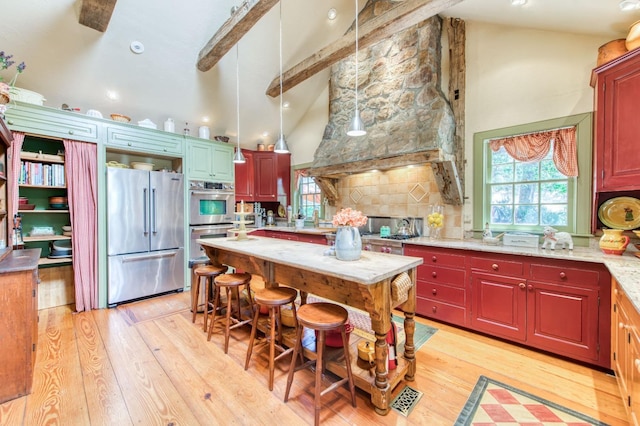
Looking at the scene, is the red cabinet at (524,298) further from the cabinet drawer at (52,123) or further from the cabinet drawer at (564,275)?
the cabinet drawer at (52,123)

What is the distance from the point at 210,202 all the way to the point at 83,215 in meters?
1.64

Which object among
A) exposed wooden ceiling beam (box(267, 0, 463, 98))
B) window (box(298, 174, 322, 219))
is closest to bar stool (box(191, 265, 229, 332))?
window (box(298, 174, 322, 219))

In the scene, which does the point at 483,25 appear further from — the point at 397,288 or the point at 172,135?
the point at 172,135

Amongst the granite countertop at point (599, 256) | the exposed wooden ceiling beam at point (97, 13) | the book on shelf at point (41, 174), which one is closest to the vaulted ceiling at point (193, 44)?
the exposed wooden ceiling beam at point (97, 13)

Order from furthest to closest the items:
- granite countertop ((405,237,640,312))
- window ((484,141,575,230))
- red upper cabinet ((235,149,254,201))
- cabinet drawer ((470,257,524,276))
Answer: red upper cabinet ((235,149,254,201))
window ((484,141,575,230))
cabinet drawer ((470,257,524,276))
granite countertop ((405,237,640,312))

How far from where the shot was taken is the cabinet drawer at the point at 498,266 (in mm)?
2465

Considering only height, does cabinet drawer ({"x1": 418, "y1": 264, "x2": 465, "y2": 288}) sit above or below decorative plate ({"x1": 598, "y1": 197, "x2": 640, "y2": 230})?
below

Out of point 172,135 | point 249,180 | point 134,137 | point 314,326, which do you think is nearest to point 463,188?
point 314,326

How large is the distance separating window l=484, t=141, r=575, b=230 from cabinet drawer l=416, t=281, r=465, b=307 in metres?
0.98

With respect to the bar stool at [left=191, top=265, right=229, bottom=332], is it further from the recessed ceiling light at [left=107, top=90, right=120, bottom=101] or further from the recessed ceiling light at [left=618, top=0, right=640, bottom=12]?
the recessed ceiling light at [left=618, top=0, right=640, bottom=12]

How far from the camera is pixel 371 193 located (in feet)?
14.1

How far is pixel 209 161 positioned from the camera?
4.53 m

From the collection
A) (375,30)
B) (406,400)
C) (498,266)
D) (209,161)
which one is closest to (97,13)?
(209,161)

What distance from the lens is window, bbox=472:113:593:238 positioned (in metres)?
2.60
